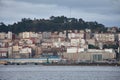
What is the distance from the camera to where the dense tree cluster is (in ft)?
434

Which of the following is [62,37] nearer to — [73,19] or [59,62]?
[73,19]

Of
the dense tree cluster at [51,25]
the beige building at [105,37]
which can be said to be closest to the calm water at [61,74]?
the beige building at [105,37]

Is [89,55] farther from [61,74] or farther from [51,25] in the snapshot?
[61,74]

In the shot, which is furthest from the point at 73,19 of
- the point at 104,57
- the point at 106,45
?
the point at 104,57

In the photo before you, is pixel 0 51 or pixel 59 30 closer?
pixel 0 51

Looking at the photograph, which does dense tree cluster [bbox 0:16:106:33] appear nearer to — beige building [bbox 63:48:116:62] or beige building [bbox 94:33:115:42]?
beige building [bbox 94:33:115:42]

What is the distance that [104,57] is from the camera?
101m

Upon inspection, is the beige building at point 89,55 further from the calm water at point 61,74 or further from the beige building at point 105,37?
the calm water at point 61,74

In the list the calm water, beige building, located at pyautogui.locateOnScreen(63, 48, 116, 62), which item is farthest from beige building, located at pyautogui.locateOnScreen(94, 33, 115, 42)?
the calm water

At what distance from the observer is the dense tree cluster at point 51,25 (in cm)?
13225

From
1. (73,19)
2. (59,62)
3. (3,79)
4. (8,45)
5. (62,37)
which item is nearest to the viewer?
(3,79)

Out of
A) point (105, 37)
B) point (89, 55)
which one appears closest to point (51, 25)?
point (105, 37)

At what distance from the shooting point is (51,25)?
133 meters

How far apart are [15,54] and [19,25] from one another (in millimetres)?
20972
